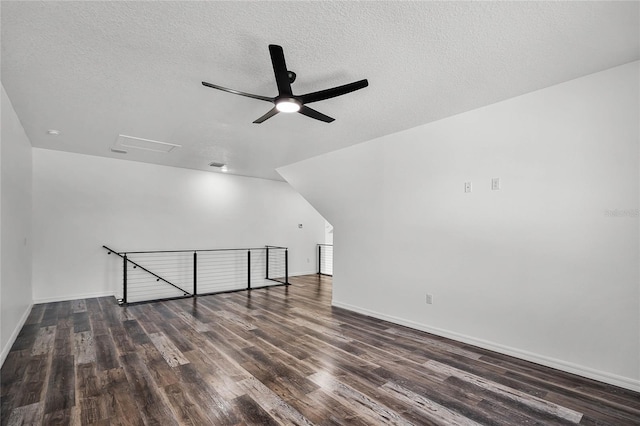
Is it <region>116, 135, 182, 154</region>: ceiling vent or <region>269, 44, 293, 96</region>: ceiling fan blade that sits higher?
<region>116, 135, 182, 154</region>: ceiling vent

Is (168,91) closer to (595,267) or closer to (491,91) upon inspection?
(491,91)

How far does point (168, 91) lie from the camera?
9.29ft

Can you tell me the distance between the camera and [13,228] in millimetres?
3357

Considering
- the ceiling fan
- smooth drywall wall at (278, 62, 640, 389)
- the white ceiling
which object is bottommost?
smooth drywall wall at (278, 62, 640, 389)

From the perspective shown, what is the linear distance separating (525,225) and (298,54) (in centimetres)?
259

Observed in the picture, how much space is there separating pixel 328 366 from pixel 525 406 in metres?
1.53

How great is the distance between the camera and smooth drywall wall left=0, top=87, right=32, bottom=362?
2889 mm

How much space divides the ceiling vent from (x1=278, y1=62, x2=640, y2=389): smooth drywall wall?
2895 millimetres

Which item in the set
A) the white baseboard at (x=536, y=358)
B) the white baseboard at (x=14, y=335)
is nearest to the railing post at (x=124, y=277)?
the white baseboard at (x=14, y=335)

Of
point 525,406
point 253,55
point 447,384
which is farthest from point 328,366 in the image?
point 253,55

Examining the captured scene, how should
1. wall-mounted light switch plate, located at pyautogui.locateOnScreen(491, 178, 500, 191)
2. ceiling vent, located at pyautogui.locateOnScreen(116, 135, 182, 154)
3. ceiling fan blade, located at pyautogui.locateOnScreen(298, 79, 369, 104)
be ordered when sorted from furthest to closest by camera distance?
1. ceiling vent, located at pyautogui.locateOnScreen(116, 135, 182, 154)
2. wall-mounted light switch plate, located at pyautogui.locateOnScreen(491, 178, 500, 191)
3. ceiling fan blade, located at pyautogui.locateOnScreen(298, 79, 369, 104)

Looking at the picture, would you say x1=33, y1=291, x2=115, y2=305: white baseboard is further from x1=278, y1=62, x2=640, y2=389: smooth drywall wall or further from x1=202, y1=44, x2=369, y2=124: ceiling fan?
x1=202, y1=44, x2=369, y2=124: ceiling fan

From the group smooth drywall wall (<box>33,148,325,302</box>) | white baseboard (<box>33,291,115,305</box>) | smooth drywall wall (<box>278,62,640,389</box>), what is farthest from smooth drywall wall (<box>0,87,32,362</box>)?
smooth drywall wall (<box>278,62,640,389</box>)

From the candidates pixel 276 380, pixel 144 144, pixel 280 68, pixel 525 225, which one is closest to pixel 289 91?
pixel 280 68
